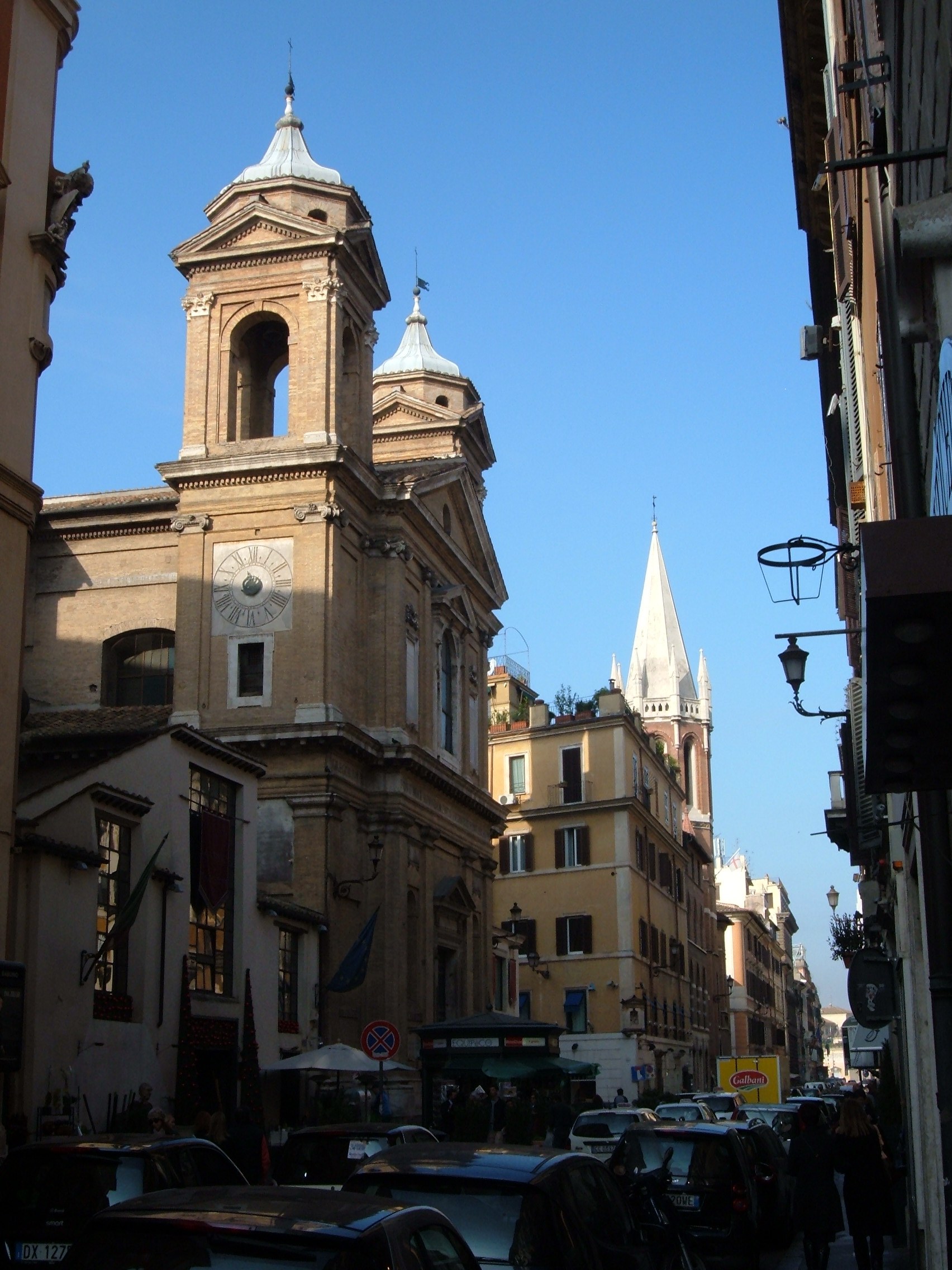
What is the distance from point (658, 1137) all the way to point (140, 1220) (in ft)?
36.0

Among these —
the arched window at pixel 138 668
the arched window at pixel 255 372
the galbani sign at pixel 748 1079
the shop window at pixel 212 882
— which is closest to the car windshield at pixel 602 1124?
the shop window at pixel 212 882

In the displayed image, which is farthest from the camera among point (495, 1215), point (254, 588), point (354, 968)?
point (254, 588)

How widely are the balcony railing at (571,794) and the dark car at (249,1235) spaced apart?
5136cm

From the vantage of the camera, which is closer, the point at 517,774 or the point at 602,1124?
the point at 602,1124

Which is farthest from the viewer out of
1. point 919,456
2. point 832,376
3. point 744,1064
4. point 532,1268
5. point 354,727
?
point 744,1064

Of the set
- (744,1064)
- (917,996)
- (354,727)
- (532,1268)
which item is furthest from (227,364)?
(532,1268)

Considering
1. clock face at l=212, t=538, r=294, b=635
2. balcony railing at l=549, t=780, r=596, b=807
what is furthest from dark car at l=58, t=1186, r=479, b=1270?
balcony railing at l=549, t=780, r=596, b=807

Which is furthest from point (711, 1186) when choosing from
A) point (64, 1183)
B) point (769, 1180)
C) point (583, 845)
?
point (583, 845)

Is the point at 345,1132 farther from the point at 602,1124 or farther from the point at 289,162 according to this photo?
the point at 289,162

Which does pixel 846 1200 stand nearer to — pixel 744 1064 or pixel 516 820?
pixel 744 1064

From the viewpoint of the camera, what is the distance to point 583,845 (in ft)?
188

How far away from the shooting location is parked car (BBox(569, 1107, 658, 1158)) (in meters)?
20.6

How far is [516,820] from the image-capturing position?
59.1 m

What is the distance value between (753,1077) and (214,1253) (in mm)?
38586
